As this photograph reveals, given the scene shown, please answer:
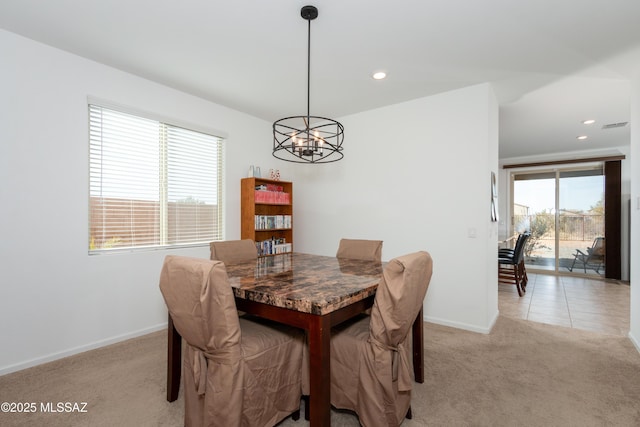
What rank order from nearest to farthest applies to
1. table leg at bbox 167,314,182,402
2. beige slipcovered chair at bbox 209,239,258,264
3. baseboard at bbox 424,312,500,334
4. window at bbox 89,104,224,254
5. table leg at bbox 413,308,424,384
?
table leg at bbox 167,314,182,402, table leg at bbox 413,308,424,384, beige slipcovered chair at bbox 209,239,258,264, window at bbox 89,104,224,254, baseboard at bbox 424,312,500,334

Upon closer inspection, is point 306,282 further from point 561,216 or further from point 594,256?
point 594,256

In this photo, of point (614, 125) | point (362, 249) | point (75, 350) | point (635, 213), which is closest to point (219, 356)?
point (362, 249)

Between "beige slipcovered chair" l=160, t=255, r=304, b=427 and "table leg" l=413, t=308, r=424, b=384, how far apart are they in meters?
0.98

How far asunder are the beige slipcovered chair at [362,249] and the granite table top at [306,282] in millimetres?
172

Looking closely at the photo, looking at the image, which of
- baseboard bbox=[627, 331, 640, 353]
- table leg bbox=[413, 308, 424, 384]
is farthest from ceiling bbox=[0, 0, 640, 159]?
baseboard bbox=[627, 331, 640, 353]

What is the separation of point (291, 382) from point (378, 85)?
2.83 m

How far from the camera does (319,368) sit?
1.36m

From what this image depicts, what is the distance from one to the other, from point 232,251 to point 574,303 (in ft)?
14.9

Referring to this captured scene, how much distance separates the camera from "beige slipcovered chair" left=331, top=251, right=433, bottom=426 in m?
1.48

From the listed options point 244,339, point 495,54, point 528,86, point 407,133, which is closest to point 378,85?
point 407,133

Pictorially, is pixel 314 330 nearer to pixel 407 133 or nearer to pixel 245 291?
pixel 245 291

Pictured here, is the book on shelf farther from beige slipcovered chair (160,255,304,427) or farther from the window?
beige slipcovered chair (160,255,304,427)

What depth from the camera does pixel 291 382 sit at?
1703mm

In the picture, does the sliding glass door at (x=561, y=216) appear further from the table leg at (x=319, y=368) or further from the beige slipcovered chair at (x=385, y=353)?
the table leg at (x=319, y=368)
